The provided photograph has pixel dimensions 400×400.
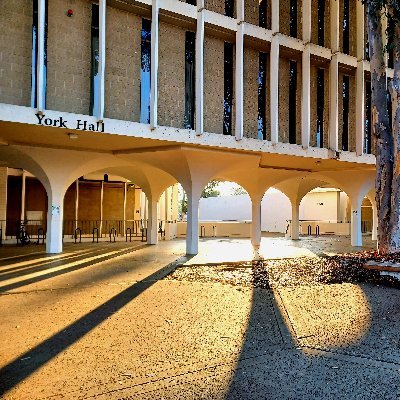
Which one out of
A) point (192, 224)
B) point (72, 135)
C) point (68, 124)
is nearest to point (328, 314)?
Answer: point (68, 124)

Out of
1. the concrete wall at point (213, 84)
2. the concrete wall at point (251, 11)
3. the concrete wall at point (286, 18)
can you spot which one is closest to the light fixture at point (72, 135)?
the concrete wall at point (213, 84)

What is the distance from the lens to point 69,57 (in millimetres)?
11320

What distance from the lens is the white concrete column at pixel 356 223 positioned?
2083cm

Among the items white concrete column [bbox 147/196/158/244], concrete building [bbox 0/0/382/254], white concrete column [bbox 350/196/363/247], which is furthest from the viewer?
white concrete column [bbox 350/196/363/247]

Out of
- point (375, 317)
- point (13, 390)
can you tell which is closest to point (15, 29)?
point (13, 390)

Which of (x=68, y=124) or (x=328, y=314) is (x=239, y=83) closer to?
(x=68, y=124)

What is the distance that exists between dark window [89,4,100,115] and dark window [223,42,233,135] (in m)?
4.83

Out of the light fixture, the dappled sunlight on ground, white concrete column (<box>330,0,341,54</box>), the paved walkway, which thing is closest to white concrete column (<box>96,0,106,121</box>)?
the light fixture

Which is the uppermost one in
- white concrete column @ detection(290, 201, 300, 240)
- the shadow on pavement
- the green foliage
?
the green foliage

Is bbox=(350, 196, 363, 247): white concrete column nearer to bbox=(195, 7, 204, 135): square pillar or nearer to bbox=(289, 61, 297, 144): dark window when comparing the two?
bbox=(289, 61, 297, 144): dark window

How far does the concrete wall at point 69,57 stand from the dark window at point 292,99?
8.44 m

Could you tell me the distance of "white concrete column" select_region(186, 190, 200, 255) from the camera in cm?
1513

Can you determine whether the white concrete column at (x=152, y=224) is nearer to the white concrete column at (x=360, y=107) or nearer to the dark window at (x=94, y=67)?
the dark window at (x=94, y=67)

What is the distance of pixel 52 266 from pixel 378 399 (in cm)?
996
